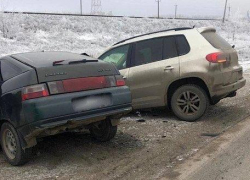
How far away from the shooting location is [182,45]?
243 inches

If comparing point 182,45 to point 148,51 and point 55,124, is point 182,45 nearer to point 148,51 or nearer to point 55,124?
point 148,51

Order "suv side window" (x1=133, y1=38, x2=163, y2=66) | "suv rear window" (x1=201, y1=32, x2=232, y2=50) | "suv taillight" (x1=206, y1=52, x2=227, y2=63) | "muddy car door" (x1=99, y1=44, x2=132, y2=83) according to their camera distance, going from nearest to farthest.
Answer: "suv taillight" (x1=206, y1=52, x2=227, y2=63)
"suv rear window" (x1=201, y1=32, x2=232, y2=50)
"suv side window" (x1=133, y1=38, x2=163, y2=66)
"muddy car door" (x1=99, y1=44, x2=132, y2=83)

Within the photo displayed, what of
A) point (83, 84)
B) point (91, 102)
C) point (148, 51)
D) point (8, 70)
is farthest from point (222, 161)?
point (8, 70)

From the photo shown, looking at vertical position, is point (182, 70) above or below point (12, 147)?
above

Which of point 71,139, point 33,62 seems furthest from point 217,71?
point 33,62

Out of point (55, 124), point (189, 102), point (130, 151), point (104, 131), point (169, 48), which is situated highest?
point (169, 48)

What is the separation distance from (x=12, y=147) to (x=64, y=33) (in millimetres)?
21623

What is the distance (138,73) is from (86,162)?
7.96 ft

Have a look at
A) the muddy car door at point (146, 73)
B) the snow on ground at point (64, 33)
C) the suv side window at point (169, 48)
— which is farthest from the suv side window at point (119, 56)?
the snow on ground at point (64, 33)

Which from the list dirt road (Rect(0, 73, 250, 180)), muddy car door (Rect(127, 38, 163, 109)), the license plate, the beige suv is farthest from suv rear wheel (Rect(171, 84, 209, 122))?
the license plate

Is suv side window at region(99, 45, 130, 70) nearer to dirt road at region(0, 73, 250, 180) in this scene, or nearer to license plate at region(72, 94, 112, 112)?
dirt road at region(0, 73, 250, 180)

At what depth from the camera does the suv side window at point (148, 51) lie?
632 cm

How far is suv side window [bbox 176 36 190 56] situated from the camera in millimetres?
6090

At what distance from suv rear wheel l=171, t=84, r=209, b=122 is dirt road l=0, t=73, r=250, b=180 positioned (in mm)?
154
